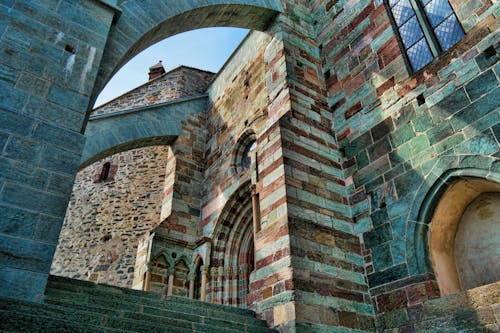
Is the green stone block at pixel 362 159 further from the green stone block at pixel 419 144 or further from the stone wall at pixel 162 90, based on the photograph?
the stone wall at pixel 162 90

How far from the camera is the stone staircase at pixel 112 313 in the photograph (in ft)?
8.72

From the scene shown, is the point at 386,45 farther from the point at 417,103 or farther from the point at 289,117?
the point at 289,117

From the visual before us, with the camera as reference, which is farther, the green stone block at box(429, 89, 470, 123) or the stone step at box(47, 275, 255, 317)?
the green stone block at box(429, 89, 470, 123)

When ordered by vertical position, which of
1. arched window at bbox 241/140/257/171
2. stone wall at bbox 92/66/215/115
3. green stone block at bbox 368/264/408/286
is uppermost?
stone wall at bbox 92/66/215/115

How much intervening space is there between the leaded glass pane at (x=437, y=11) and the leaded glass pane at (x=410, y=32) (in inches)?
7.9

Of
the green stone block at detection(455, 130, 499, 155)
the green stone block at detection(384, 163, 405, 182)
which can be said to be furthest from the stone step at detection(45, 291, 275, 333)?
the green stone block at detection(455, 130, 499, 155)

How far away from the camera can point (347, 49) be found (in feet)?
22.5

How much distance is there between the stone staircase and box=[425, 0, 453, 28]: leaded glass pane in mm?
4950

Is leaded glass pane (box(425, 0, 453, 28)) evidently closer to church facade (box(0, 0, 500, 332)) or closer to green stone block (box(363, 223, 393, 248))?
church facade (box(0, 0, 500, 332))

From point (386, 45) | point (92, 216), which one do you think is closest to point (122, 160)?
point (92, 216)

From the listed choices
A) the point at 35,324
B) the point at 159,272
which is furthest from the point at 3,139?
the point at 159,272

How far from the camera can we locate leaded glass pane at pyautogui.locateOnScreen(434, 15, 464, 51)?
205 inches

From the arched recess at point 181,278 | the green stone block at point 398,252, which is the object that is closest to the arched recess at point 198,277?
the arched recess at point 181,278

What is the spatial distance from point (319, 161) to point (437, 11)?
2.84 m
